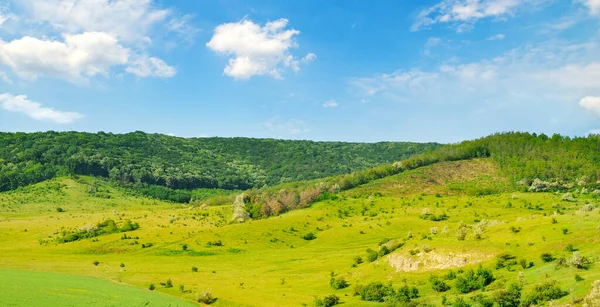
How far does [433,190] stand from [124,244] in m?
105

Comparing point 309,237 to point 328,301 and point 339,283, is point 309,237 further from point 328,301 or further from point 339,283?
point 328,301

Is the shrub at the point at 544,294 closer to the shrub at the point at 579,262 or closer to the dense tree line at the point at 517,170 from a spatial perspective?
the shrub at the point at 579,262

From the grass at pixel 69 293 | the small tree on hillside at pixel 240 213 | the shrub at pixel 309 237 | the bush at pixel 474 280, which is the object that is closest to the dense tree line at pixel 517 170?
the small tree on hillside at pixel 240 213

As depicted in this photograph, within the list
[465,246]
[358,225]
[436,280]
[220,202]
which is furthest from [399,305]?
[220,202]

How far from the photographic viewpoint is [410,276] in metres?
55.0

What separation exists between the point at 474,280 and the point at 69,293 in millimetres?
45068

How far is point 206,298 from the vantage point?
58.5 meters

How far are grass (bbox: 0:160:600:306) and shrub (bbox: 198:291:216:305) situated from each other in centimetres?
120

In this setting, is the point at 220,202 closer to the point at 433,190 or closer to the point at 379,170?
the point at 379,170

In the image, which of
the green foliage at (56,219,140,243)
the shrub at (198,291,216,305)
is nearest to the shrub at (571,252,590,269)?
the shrub at (198,291,216,305)

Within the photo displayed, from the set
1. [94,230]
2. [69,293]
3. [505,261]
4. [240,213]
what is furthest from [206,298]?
[240,213]

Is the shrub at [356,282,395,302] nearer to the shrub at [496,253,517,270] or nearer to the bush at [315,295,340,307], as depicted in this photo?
the bush at [315,295,340,307]

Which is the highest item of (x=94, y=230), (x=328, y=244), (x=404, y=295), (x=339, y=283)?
(x=94, y=230)

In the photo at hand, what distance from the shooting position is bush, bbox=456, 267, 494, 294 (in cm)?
4469
